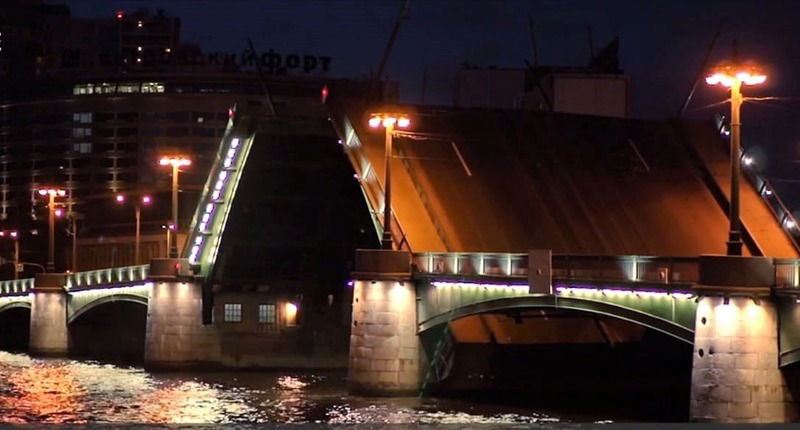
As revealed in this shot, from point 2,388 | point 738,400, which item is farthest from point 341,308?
point 738,400

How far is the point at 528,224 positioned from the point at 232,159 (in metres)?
21.0

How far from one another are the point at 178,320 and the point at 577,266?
110 ft

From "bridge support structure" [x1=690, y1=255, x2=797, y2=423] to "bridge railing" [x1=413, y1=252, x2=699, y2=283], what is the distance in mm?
2520

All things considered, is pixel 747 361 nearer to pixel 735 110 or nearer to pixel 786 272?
pixel 786 272

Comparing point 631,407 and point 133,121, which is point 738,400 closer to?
point 631,407

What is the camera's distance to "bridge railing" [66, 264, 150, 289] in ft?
261

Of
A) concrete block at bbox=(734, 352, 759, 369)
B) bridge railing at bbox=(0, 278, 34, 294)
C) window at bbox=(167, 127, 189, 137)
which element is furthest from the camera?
window at bbox=(167, 127, 189, 137)

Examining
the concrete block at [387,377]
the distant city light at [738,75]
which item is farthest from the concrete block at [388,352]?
the distant city light at [738,75]

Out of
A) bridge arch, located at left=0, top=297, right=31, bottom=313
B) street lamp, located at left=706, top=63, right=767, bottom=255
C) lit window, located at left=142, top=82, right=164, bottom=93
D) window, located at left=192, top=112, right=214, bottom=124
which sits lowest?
bridge arch, located at left=0, top=297, right=31, bottom=313

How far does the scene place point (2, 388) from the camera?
6331 cm

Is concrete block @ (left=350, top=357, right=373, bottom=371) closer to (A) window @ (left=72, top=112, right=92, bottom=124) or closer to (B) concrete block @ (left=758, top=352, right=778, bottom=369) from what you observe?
(B) concrete block @ (left=758, top=352, right=778, bottom=369)

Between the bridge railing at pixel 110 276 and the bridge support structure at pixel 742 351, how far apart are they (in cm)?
4485

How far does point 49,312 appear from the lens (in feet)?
323

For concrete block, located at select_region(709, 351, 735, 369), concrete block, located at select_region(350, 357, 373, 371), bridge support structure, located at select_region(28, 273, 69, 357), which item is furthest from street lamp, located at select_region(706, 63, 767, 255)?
bridge support structure, located at select_region(28, 273, 69, 357)
